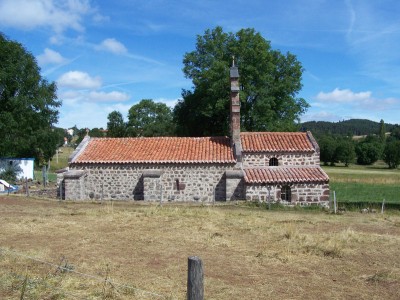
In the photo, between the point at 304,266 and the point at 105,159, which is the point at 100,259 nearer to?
the point at 304,266

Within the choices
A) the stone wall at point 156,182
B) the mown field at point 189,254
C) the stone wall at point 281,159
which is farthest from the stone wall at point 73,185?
the stone wall at point 281,159

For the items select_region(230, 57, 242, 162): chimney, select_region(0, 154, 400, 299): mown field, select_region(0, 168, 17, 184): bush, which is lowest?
select_region(0, 154, 400, 299): mown field

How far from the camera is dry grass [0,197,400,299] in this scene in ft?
27.7

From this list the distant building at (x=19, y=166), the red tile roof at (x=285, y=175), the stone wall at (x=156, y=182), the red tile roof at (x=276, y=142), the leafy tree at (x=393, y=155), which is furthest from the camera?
the leafy tree at (x=393, y=155)

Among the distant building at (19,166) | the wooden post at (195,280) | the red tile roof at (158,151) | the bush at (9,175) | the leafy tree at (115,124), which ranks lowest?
the wooden post at (195,280)

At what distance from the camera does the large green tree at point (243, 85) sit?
3722 centimetres

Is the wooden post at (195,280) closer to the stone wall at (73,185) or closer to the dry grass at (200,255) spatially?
the dry grass at (200,255)

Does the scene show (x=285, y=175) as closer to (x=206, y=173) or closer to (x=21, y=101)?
(x=206, y=173)

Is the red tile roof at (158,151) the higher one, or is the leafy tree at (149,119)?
the leafy tree at (149,119)

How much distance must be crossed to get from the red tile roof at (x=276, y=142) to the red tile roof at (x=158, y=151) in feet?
4.36

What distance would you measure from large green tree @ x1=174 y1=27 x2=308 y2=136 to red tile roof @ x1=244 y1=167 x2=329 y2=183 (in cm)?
1227

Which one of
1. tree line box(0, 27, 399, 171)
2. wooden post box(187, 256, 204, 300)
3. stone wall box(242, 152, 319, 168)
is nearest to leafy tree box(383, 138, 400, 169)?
tree line box(0, 27, 399, 171)

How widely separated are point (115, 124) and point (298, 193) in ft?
171

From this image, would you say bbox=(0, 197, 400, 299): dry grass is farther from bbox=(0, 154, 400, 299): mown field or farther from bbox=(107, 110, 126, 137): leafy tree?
bbox=(107, 110, 126, 137): leafy tree
